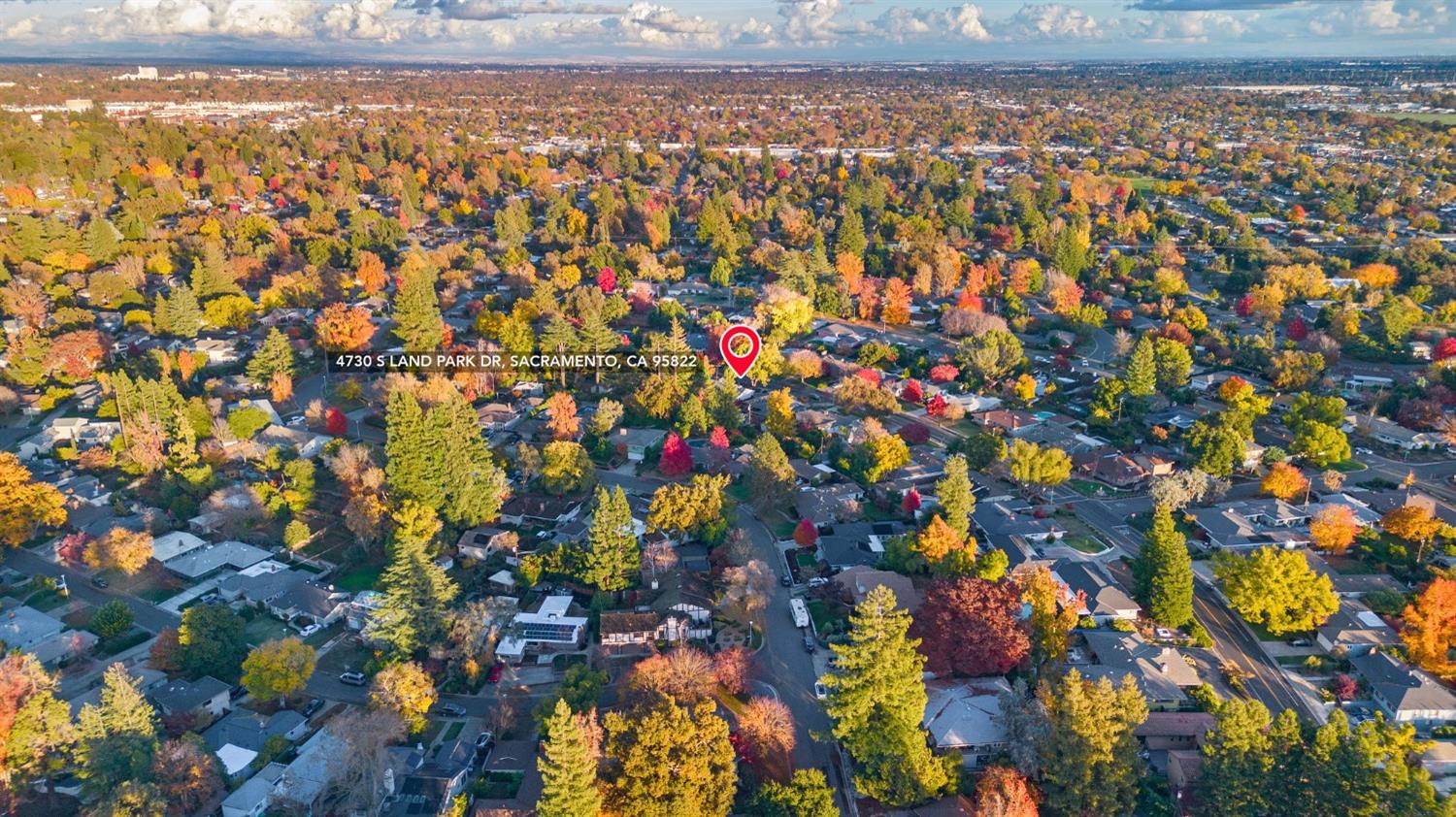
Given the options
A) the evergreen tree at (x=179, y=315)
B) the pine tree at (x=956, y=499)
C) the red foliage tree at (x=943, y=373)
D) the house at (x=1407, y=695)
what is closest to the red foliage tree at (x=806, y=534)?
the pine tree at (x=956, y=499)

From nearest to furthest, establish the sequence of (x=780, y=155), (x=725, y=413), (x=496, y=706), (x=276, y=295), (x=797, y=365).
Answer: (x=496, y=706) < (x=725, y=413) < (x=797, y=365) < (x=276, y=295) < (x=780, y=155)

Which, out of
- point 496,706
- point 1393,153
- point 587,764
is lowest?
point 496,706

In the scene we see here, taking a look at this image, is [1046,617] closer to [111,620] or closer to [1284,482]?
[1284,482]

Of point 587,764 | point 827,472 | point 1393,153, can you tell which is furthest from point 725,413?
point 1393,153

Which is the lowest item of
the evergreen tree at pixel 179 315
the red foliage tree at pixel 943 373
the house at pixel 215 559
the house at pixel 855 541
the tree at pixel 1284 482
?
the house at pixel 215 559

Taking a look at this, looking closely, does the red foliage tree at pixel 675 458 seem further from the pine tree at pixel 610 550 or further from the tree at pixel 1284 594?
the tree at pixel 1284 594

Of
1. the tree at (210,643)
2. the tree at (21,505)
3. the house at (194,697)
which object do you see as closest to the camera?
the house at (194,697)

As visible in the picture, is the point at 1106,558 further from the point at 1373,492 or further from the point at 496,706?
the point at 496,706

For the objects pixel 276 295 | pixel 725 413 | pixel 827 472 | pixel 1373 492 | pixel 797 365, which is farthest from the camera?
pixel 276 295
